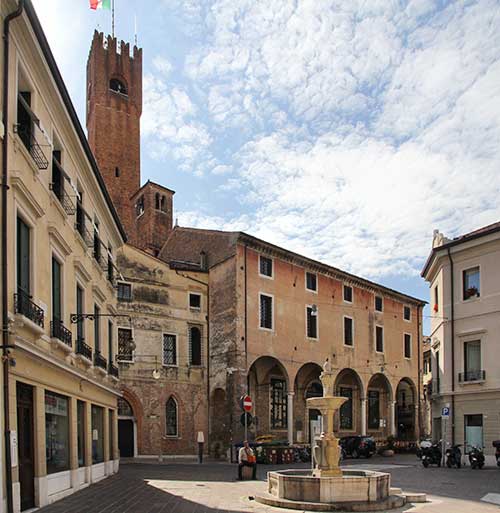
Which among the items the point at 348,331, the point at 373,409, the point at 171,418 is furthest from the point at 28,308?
the point at 373,409

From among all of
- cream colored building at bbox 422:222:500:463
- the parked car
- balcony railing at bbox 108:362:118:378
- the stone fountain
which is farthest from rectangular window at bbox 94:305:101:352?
the parked car

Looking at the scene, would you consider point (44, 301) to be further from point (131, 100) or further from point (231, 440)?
point (131, 100)

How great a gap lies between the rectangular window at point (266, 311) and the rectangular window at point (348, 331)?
7355 millimetres

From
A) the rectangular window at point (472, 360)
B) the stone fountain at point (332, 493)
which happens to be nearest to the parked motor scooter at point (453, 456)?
the rectangular window at point (472, 360)

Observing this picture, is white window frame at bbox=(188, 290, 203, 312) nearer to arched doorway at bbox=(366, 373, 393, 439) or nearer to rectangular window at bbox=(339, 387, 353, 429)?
rectangular window at bbox=(339, 387, 353, 429)

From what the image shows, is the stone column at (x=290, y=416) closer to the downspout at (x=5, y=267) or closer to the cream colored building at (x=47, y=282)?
the cream colored building at (x=47, y=282)

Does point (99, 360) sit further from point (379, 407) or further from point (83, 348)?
point (379, 407)

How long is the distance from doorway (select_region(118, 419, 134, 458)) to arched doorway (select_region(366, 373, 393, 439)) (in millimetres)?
17550

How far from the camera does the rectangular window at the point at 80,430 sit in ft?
58.4

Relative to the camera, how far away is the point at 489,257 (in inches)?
1106

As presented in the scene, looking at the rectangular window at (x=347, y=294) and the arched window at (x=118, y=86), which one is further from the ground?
the arched window at (x=118, y=86)

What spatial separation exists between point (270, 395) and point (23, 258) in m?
26.1

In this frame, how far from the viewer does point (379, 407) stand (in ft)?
149

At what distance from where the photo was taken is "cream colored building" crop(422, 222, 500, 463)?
89.8 feet
